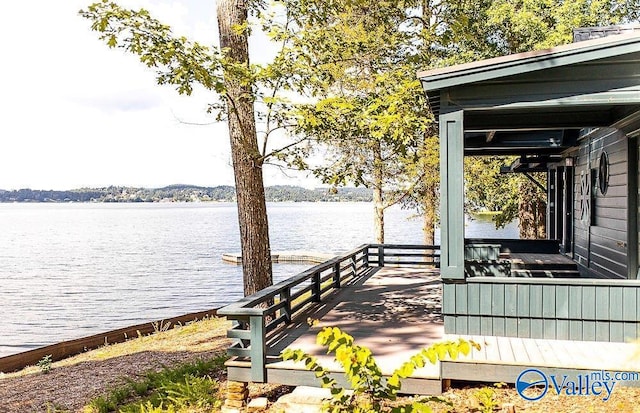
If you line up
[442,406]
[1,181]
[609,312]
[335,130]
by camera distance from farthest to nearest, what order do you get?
[1,181]
[335,130]
[609,312]
[442,406]

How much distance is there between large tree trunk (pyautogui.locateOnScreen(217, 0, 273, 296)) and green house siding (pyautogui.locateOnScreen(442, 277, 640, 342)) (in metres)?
3.13

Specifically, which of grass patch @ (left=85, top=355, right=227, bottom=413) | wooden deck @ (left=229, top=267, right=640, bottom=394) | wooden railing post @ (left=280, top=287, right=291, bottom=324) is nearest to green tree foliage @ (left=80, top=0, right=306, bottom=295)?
wooden railing post @ (left=280, top=287, right=291, bottom=324)

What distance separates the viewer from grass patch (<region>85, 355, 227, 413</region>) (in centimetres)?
568

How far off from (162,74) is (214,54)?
73 cm

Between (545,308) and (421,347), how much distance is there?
1.37m

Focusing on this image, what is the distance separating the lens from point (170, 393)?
591 cm

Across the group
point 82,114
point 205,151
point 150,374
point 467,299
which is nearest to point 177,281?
point 205,151

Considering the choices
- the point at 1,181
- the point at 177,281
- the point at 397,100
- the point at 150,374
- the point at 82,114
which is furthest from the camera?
the point at 1,181

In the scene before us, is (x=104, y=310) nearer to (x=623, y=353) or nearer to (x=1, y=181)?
(x=623, y=353)

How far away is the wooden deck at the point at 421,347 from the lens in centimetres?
511

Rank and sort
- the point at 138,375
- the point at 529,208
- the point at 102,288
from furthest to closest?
the point at 102,288 < the point at 529,208 < the point at 138,375

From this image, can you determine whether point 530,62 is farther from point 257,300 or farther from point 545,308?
point 257,300

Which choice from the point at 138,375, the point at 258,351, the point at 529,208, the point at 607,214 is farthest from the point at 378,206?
the point at 258,351

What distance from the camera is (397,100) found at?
31.4ft
